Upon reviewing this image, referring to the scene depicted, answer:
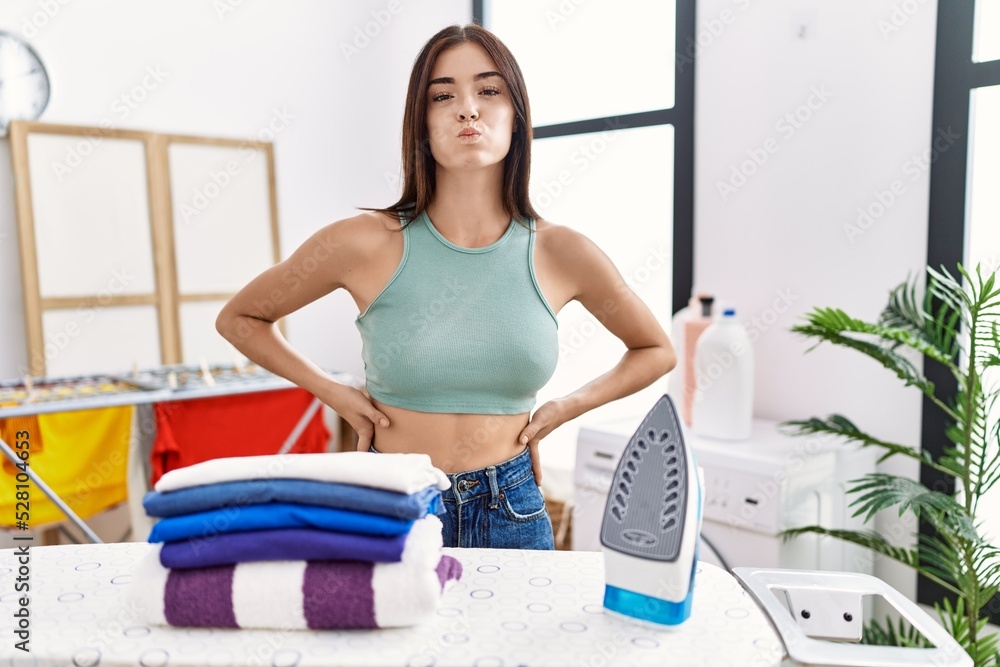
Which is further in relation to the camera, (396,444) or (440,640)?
(396,444)

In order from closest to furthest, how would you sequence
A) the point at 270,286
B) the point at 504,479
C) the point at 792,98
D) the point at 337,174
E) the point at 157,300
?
the point at 504,479
the point at 270,286
the point at 792,98
the point at 157,300
the point at 337,174

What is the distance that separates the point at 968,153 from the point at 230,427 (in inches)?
97.5

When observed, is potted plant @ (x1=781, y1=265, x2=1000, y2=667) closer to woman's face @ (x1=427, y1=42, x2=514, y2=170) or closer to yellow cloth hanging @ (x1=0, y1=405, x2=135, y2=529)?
woman's face @ (x1=427, y1=42, x2=514, y2=170)

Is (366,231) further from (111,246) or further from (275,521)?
(111,246)

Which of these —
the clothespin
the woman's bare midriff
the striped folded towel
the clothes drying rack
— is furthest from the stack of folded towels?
the clothespin

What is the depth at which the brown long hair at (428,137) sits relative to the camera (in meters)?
1.31

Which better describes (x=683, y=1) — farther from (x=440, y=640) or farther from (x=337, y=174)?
(x=440, y=640)

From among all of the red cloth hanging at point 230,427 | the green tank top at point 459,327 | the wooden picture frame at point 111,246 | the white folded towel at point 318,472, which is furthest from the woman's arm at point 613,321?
the wooden picture frame at point 111,246

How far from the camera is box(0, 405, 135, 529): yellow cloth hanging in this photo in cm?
246

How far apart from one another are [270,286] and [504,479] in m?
0.53

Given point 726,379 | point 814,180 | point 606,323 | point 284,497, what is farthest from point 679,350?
point 284,497

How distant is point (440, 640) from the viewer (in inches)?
30.7

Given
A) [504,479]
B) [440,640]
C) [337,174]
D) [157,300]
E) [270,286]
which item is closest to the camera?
[440,640]

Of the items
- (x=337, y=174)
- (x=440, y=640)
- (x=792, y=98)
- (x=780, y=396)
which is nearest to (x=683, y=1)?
(x=792, y=98)
